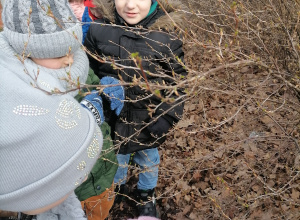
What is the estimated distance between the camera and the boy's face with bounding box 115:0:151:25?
213 cm

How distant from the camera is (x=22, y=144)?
113 cm

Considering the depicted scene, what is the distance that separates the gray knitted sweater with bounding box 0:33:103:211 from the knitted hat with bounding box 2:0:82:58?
16 centimetres

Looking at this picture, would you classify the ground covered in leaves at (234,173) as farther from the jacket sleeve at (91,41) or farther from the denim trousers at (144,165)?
the jacket sleeve at (91,41)

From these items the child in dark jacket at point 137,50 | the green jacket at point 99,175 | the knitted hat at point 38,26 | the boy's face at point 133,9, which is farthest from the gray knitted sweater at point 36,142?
the boy's face at point 133,9

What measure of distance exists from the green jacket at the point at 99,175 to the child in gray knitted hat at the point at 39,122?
40cm

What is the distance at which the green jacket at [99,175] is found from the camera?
200cm

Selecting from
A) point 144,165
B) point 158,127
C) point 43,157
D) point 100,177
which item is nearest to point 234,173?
point 144,165

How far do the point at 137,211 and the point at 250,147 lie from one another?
62.5 inches

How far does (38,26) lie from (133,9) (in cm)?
90

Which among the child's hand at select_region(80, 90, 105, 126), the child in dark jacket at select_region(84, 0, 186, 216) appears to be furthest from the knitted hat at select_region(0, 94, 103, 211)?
the child in dark jacket at select_region(84, 0, 186, 216)

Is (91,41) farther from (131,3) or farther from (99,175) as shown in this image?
(99,175)

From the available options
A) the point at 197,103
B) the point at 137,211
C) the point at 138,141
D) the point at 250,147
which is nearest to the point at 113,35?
the point at 138,141

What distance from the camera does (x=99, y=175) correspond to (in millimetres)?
2078

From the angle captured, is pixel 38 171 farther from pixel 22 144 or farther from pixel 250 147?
pixel 250 147
